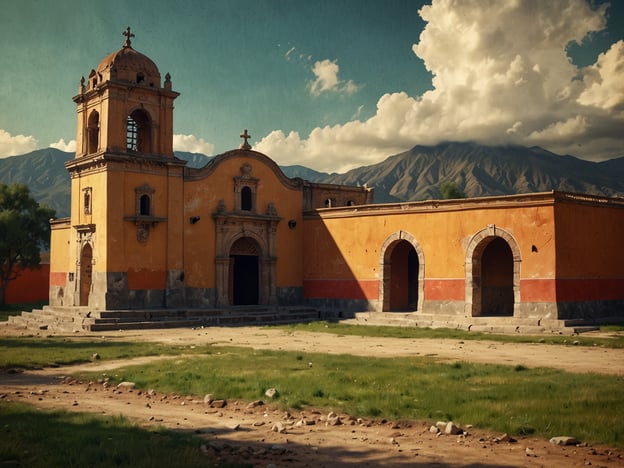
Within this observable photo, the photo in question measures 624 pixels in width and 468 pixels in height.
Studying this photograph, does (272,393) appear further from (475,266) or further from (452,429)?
(475,266)

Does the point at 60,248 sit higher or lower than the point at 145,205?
lower

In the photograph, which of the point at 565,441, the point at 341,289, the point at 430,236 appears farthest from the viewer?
the point at 341,289

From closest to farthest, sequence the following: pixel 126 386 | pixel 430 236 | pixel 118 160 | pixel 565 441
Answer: pixel 565 441 < pixel 126 386 < pixel 118 160 < pixel 430 236

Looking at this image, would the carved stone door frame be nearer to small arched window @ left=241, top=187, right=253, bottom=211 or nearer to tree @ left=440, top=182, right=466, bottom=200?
small arched window @ left=241, top=187, right=253, bottom=211

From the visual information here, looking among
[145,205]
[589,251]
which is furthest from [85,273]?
[589,251]

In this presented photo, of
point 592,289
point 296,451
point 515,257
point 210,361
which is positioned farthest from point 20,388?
point 592,289

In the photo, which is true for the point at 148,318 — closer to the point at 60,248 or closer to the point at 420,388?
the point at 60,248

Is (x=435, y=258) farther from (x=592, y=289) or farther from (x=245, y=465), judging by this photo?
(x=245, y=465)

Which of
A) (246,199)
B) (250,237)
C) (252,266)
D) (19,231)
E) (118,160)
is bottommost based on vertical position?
(252,266)

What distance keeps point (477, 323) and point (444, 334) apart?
9.65ft

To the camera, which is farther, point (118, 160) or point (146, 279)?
point (146, 279)

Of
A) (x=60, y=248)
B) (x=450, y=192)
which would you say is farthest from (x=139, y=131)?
(x=450, y=192)

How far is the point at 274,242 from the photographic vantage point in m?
32.8

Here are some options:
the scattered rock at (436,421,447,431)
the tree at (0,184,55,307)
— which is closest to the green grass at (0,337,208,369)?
the scattered rock at (436,421,447,431)
